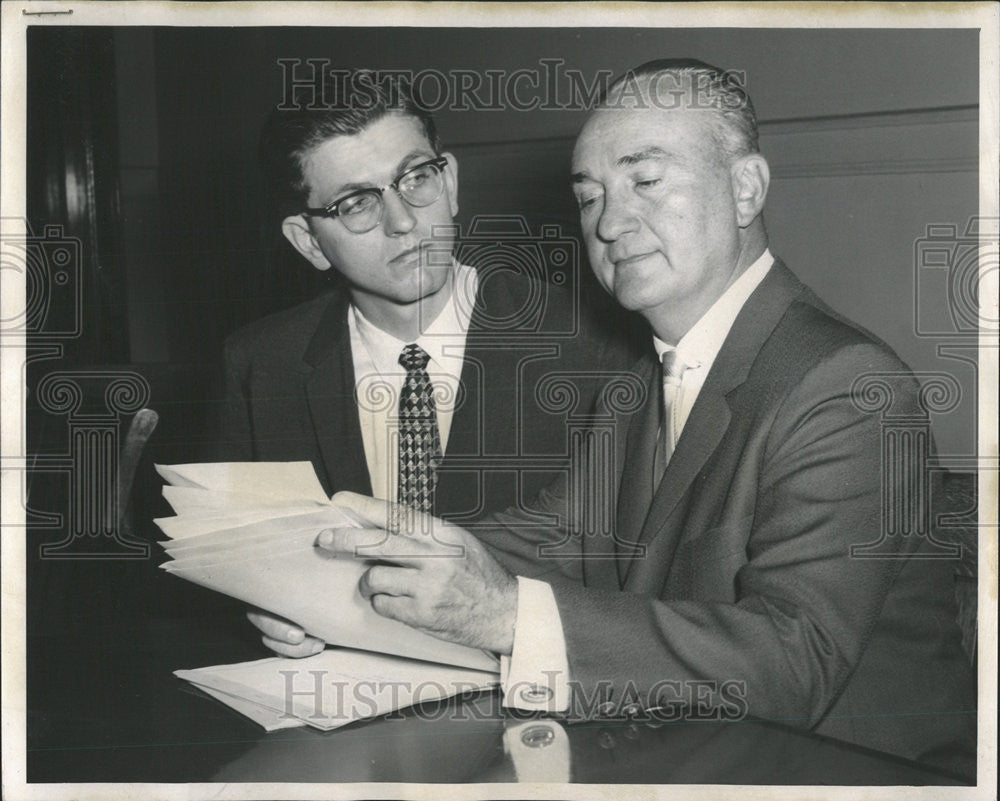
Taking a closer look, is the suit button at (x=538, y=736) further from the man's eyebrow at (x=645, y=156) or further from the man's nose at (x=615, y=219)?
the man's eyebrow at (x=645, y=156)

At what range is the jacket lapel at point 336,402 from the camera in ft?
6.82

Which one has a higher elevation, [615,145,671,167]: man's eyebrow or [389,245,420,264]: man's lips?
[615,145,671,167]: man's eyebrow

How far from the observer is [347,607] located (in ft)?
6.41

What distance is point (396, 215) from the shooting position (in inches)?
80.6

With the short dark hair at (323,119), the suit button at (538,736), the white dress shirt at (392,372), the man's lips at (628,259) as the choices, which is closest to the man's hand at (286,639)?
the white dress shirt at (392,372)

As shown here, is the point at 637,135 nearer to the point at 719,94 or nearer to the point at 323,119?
the point at 719,94

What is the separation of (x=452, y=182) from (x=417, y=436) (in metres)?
0.48

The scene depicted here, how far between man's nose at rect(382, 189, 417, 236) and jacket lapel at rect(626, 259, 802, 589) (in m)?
0.61

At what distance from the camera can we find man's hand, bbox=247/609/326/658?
6.64 ft

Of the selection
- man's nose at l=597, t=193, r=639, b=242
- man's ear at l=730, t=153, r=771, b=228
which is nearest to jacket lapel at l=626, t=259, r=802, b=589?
man's ear at l=730, t=153, r=771, b=228

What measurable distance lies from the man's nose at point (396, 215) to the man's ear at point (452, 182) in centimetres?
7

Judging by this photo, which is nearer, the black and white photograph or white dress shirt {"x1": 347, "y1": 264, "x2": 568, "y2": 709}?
the black and white photograph

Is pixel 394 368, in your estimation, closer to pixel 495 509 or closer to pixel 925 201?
pixel 495 509

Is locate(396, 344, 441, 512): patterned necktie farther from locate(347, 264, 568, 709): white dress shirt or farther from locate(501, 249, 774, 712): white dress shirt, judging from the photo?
locate(501, 249, 774, 712): white dress shirt
